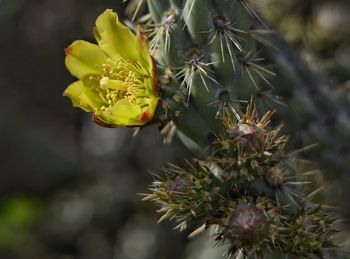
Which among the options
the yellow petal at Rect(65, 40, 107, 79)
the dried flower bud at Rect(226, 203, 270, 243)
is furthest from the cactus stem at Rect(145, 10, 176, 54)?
the dried flower bud at Rect(226, 203, 270, 243)

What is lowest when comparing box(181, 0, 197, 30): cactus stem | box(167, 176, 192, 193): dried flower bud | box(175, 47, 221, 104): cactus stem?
box(167, 176, 192, 193): dried flower bud

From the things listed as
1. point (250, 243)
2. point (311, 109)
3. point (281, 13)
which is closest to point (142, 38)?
point (250, 243)

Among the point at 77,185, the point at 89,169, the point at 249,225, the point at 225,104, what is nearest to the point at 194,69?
the point at 225,104

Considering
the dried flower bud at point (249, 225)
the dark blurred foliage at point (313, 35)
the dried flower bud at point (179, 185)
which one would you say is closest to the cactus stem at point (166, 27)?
the dried flower bud at point (179, 185)

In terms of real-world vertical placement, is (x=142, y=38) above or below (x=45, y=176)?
above

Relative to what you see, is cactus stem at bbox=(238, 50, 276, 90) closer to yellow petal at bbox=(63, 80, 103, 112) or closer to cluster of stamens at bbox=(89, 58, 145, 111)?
cluster of stamens at bbox=(89, 58, 145, 111)

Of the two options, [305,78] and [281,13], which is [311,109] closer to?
[305,78]
